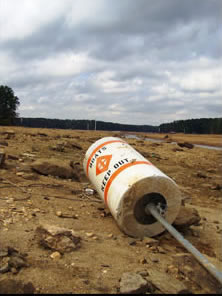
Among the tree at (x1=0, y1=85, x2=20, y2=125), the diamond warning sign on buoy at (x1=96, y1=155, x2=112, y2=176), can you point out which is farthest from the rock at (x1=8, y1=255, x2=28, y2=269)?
the tree at (x1=0, y1=85, x2=20, y2=125)

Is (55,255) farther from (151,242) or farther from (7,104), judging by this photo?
(7,104)

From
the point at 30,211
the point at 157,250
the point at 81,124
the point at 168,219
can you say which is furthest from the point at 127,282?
the point at 81,124

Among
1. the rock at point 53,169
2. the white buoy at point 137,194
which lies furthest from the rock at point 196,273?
the rock at point 53,169

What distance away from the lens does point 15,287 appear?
229 centimetres

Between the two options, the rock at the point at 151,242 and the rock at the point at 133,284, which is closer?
the rock at the point at 133,284

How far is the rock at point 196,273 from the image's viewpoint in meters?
2.75

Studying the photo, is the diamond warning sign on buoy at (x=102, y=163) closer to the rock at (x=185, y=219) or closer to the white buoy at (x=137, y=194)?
the white buoy at (x=137, y=194)

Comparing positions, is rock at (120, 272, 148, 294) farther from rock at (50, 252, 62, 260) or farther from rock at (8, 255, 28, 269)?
rock at (8, 255, 28, 269)

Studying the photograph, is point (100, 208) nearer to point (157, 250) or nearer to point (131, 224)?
point (131, 224)

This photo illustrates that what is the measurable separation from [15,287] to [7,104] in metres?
53.0

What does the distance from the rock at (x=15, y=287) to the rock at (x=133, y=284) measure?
2.42 feet

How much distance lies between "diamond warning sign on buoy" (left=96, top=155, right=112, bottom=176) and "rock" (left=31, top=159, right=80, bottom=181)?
2410 millimetres

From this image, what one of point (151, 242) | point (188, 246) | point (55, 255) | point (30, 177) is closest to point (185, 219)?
point (151, 242)

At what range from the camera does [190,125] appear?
85.1 meters
